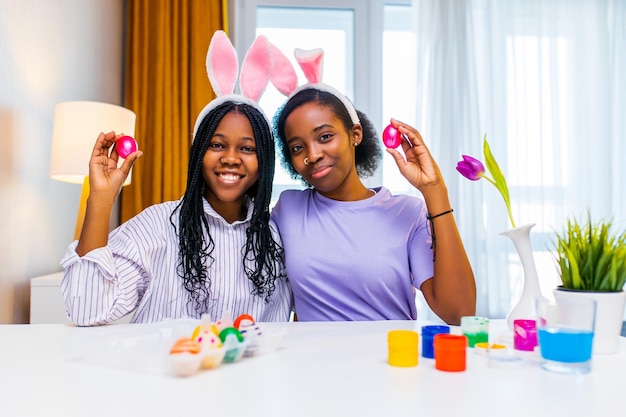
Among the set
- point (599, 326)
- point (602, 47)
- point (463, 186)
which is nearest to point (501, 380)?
point (599, 326)

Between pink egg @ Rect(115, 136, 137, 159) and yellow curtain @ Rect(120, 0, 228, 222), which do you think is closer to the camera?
pink egg @ Rect(115, 136, 137, 159)

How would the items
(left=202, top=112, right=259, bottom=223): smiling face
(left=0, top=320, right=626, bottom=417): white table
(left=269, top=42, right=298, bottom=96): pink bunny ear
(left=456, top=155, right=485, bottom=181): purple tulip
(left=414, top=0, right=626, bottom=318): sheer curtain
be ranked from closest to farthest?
(left=0, top=320, right=626, bottom=417): white table → (left=456, top=155, right=485, bottom=181): purple tulip → (left=202, top=112, right=259, bottom=223): smiling face → (left=269, top=42, right=298, bottom=96): pink bunny ear → (left=414, top=0, right=626, bottom=318): sheer curtain

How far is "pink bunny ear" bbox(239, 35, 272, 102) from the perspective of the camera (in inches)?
52.6

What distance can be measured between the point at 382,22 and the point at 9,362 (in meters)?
2.93

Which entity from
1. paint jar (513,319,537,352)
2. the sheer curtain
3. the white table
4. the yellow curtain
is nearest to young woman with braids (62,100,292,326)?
the white table

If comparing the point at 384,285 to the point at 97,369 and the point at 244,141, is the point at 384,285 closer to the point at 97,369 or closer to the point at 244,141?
the point at 244,141

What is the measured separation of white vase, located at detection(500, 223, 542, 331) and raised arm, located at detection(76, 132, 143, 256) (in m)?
0.77

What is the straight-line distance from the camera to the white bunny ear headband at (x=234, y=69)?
4.32 feet

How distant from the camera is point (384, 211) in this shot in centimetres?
137

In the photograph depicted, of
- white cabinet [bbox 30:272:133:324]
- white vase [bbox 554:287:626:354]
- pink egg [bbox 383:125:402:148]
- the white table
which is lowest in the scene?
white cabinet [bbox 30:272:133:324]

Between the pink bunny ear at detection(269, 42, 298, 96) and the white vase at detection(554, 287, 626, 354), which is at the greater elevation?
the pink bunny ear at detection(269, 42, 298, 96)

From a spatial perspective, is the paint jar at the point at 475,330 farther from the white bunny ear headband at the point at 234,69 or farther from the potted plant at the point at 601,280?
the white bunny ear headband at the point at 234,69

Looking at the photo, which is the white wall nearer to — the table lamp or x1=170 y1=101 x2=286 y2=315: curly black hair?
the table lamp

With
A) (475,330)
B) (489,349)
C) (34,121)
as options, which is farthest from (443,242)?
(34,121)
